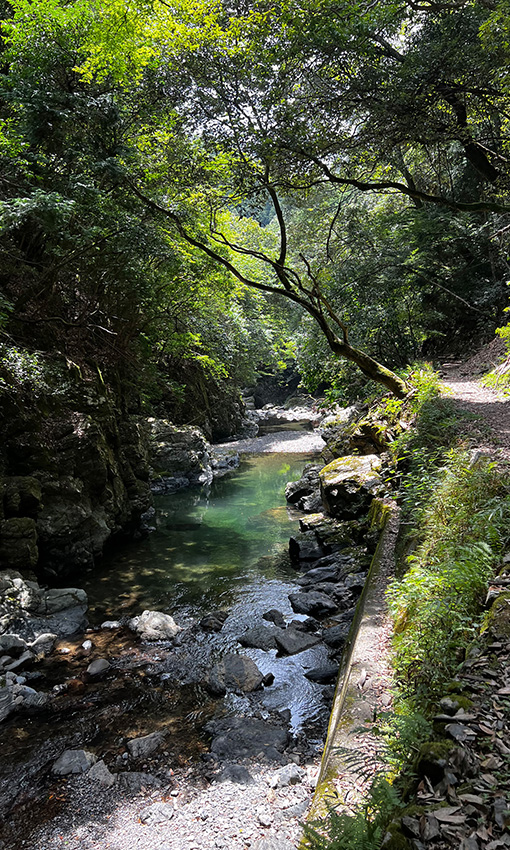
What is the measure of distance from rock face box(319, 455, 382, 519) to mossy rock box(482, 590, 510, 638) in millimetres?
5861

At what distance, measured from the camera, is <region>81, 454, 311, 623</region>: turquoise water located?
320 inches

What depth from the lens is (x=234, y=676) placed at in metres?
5.73

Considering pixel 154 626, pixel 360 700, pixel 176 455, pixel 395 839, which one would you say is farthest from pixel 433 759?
pixel 176 455

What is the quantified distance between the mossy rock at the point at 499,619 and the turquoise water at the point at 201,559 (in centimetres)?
538

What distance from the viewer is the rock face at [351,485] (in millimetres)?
9297

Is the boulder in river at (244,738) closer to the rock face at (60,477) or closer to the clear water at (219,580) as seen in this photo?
the clear water at (219,580)

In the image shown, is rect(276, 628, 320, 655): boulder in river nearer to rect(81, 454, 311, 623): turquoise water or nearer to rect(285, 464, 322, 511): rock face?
rect(81, 454, 311, 623): turquoise water

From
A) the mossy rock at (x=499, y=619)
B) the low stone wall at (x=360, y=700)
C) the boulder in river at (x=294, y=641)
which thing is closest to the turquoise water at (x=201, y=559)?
the boulder in river at (x=294, y=641)

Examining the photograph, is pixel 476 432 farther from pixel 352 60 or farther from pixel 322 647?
pixel 352 60

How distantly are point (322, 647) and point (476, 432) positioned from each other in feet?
12.5

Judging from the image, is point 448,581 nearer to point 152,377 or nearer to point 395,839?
point 395,839

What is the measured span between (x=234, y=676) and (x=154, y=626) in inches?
70.4

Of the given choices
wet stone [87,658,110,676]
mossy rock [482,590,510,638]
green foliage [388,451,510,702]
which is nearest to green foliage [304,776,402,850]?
green foliage [388,451,510,702]

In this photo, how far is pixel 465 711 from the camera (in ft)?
7.52
